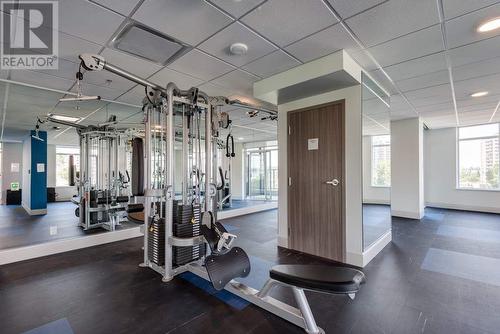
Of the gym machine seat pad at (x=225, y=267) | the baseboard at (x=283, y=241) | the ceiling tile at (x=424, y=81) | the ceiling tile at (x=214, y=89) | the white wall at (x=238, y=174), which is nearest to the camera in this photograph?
the gym machine seat pad at (x=225, y=267)

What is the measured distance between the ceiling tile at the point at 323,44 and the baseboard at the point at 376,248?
→ 2.66 metres

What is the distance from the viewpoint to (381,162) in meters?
6.51

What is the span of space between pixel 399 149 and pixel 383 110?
103 inches

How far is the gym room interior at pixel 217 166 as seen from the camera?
Result: 79.2 inches

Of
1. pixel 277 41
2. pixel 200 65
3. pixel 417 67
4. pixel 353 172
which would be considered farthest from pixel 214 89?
pixel 417 67

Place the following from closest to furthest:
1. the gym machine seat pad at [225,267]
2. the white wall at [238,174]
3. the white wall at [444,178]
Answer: the gym machine seat pad at [225,267] → the white wall at [444,178] → the white wall at [238,174]

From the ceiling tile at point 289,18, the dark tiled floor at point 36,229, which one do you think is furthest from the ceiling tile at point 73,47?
the dark tiled floor at point 36,229

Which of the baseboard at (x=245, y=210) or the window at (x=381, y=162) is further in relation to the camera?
the baseboard at (x=245, y=210)

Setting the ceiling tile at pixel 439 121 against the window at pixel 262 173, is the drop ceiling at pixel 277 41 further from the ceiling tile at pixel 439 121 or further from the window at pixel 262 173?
the window at pixel 262 173

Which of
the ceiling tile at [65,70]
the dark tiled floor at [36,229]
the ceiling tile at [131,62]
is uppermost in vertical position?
the ceiling tile at [131,62]

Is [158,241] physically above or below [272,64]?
below

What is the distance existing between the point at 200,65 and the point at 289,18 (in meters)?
1.38

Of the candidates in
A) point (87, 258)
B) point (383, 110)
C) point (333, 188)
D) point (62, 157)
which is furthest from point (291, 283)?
point (62, 157)

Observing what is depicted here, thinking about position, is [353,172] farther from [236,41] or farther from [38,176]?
[38,176]
